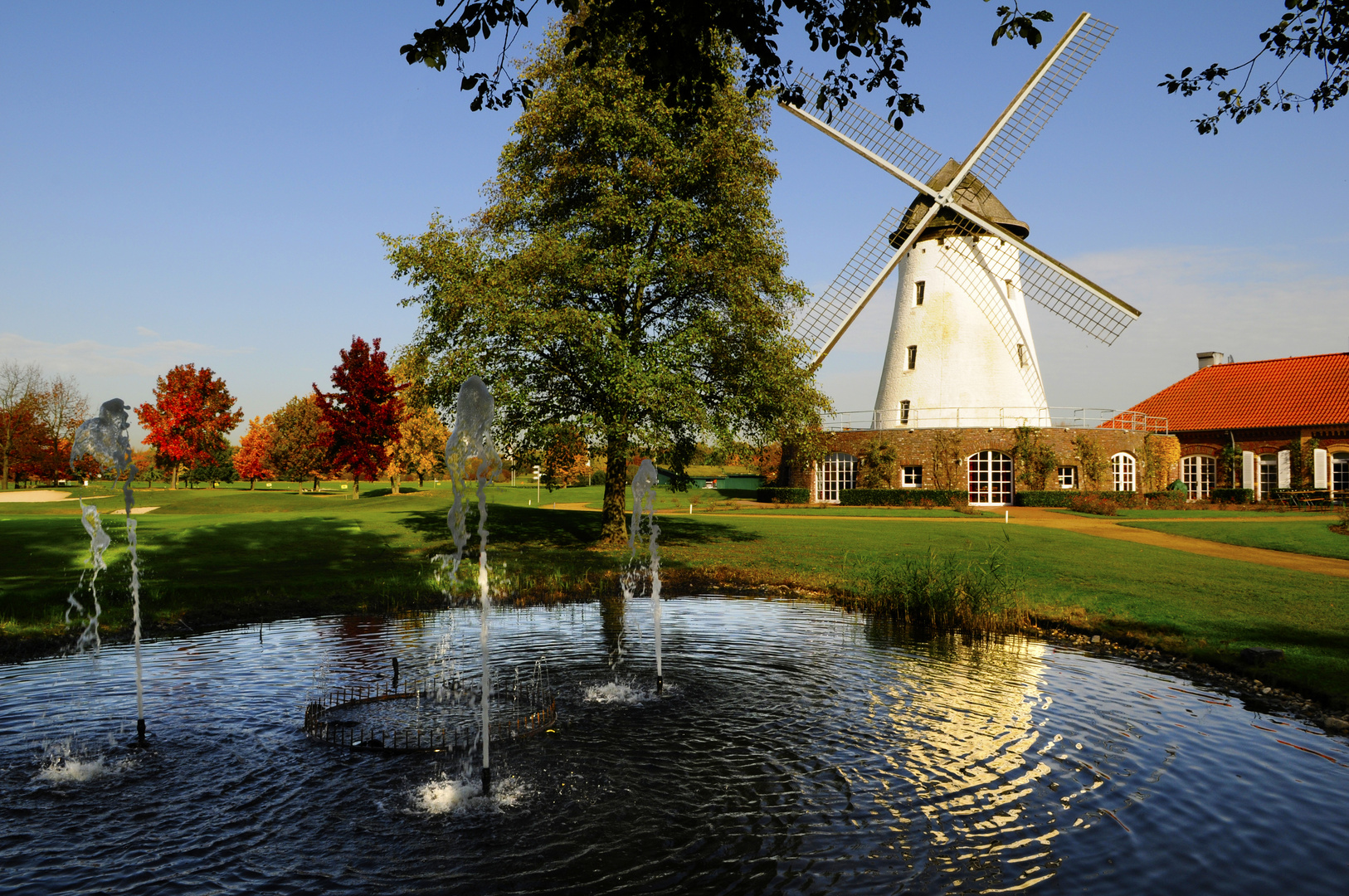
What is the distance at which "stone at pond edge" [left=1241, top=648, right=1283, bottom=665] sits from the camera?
1122 cm

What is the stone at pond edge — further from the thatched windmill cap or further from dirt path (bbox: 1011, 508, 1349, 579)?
the thatched windmill cap

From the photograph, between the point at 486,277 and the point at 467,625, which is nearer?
the point at 467,625

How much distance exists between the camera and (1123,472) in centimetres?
4503

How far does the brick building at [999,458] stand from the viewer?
139ft

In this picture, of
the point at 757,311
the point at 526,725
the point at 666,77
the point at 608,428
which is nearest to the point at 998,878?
the point at 526,725

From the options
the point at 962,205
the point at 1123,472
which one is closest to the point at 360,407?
the point at 962,205

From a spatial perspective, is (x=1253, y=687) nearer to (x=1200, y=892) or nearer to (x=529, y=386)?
(x=1200, y=892)

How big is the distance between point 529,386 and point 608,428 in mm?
3155

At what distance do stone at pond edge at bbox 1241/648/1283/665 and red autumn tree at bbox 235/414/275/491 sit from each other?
284ft

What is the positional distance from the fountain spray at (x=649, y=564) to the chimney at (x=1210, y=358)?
5314 centimetres

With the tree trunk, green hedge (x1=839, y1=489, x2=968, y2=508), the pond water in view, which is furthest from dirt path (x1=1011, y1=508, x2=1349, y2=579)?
the tree trunk

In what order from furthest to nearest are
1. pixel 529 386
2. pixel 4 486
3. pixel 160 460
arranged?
1. pixel 4 486
2. pixel 160 460
3. pixel 529 386

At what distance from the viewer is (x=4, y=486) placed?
58.5m

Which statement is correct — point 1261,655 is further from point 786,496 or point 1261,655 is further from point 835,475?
point 786,496
